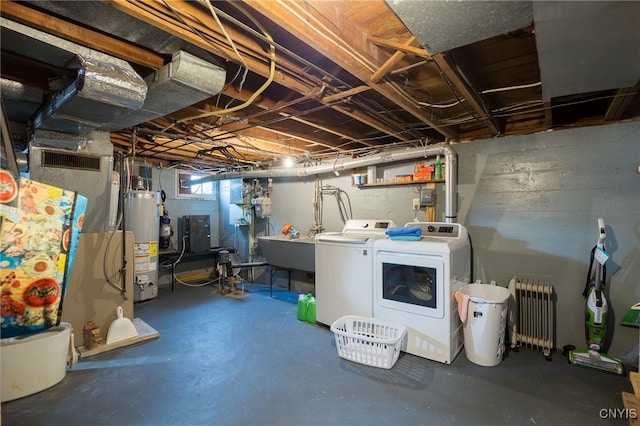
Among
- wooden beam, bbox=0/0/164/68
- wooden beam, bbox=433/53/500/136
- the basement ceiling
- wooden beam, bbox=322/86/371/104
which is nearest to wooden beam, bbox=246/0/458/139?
the basement ceiling

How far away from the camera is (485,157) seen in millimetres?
3229

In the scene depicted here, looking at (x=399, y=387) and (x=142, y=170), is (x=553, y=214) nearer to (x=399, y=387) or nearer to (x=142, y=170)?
(x=399, y=387)

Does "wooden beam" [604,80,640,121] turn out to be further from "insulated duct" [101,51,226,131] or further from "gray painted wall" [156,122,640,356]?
"insulated duct" [101,51,226,131]

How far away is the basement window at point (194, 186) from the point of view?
19.8ft

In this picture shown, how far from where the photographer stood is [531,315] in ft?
9.50

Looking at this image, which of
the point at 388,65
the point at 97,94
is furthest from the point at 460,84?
the point at 97,94

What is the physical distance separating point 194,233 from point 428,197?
4296mm

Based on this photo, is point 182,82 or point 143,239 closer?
point 182,82

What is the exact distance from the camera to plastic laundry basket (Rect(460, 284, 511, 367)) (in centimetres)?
253

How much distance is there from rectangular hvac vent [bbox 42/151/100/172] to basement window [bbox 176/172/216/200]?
3.00 meters

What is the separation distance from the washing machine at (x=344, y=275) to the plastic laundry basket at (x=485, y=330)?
91 centimetres

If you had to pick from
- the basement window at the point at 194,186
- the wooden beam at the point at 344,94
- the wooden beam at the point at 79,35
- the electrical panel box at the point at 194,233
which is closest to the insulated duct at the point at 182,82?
the wooden beam at the point at 79,35

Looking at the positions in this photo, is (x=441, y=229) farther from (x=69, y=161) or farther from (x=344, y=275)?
(x=69, y=161)

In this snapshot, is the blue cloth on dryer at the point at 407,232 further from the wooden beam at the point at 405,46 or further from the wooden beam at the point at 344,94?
the wooden beam at the point at 405,46
